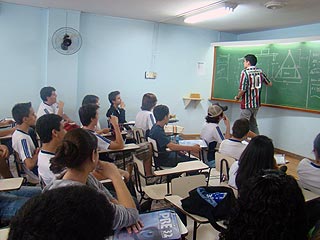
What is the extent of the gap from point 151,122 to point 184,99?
8.34 ft

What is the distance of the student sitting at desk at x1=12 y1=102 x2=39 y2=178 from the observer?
2.80 meters

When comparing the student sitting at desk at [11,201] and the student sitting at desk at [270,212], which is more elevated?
the student sitting at desk at [270,212]

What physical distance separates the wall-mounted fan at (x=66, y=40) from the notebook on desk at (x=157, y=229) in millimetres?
4415

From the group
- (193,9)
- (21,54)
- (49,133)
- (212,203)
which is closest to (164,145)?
(49,133)

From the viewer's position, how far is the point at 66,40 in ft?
17.6

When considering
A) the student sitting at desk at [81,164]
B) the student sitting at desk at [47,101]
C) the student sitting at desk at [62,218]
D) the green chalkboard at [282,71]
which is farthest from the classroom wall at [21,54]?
the student sitting at desk at [62,218]

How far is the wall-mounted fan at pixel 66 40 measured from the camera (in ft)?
17.6

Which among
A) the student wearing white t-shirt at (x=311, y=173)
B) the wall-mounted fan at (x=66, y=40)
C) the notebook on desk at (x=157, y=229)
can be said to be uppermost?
the wall-mounted fan at (x=66, y=40)

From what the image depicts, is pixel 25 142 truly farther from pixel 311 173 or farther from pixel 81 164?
pixel 311 173

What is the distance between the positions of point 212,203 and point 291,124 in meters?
4.52

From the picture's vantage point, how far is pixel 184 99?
271 inches

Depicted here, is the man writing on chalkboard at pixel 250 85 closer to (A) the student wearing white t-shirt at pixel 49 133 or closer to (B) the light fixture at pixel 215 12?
(B) the light fixture at pixel 215 12

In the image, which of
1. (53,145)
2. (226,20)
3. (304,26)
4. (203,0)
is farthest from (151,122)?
(304,26)

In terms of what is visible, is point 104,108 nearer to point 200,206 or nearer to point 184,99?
point 184,99
